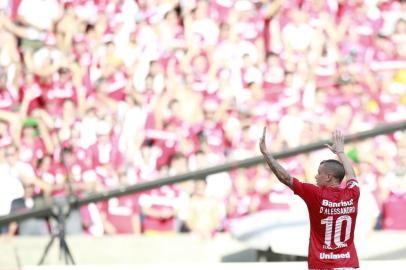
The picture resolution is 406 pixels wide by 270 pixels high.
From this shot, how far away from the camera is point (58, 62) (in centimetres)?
1212

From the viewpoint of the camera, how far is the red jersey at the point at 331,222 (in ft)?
19.2

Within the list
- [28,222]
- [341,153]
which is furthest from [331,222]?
[28,222]

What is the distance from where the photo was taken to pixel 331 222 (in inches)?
233

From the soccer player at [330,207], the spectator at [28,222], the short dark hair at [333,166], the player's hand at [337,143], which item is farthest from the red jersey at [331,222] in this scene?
the spectator at [28,222]

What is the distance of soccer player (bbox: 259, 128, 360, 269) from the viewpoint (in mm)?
5848

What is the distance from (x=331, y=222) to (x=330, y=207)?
0.10m

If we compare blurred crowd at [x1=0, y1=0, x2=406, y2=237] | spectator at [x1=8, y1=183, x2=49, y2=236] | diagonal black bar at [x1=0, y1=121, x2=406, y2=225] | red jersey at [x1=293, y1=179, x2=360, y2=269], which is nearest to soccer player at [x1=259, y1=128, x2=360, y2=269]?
red jersey at [x1=293, y1=179, x2=360, y2=269]

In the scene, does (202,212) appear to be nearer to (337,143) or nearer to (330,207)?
(337,143)

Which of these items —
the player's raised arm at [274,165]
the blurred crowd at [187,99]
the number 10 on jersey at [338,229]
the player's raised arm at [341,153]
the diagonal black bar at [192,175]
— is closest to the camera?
the player's raised arm at [274,165]

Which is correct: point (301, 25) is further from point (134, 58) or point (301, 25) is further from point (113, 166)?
point (113, 166)

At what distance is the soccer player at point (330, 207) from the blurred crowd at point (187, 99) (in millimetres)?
3579

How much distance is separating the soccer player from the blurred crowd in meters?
3.58

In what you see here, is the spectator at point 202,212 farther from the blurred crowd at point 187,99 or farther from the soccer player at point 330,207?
the soccer player at point 330,207

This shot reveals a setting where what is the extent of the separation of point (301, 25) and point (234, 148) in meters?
2.26
